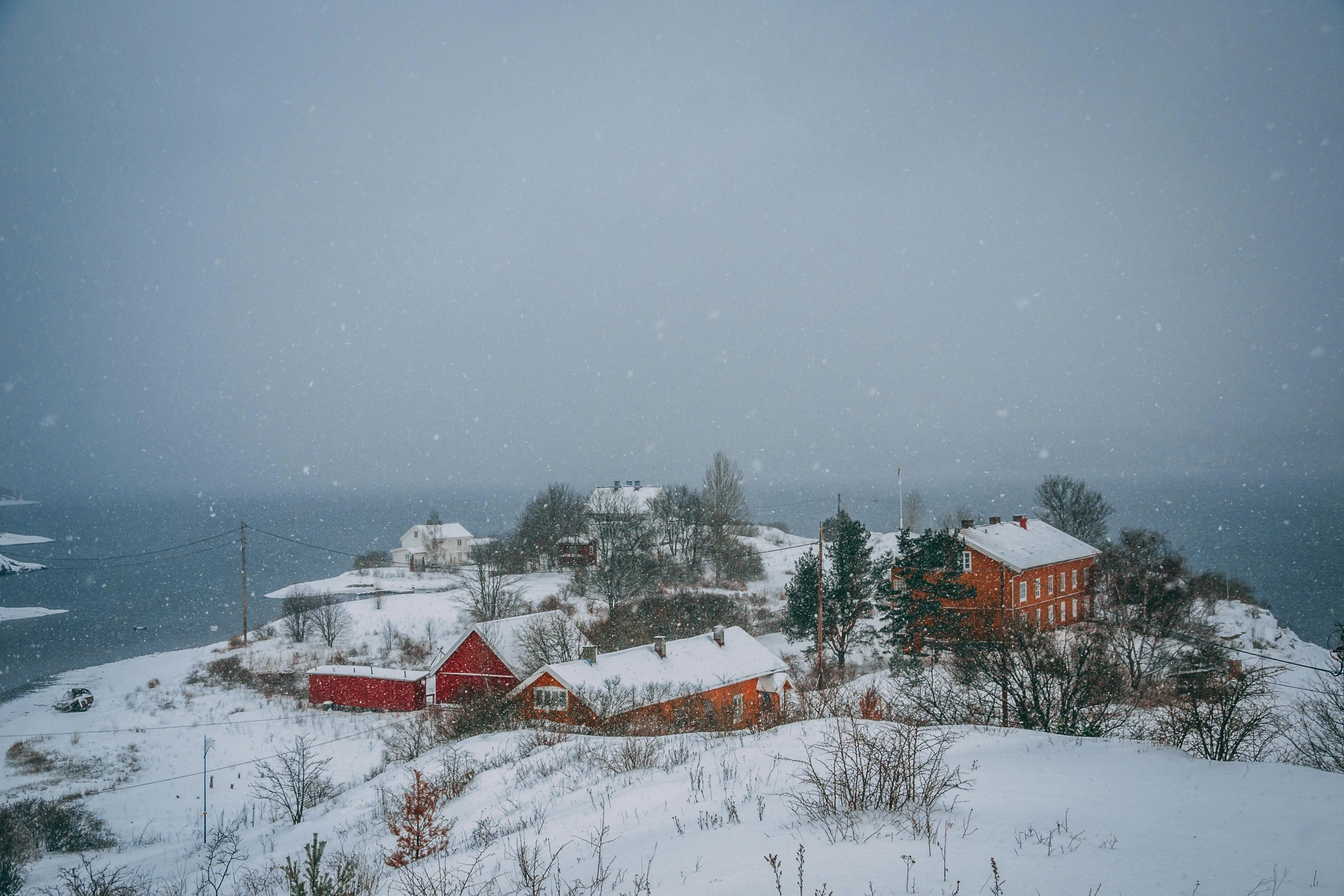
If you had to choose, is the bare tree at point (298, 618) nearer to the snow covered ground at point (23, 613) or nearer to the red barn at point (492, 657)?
the red barn at point (492, 657)

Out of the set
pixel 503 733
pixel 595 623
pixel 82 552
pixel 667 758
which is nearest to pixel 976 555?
pixel 595 623

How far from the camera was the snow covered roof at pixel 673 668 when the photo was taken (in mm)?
23531

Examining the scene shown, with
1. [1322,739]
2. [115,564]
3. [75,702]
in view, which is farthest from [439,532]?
[1322,739]

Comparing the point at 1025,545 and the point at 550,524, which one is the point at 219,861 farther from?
the point at 550,524

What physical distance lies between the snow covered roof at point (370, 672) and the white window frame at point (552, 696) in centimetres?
1213

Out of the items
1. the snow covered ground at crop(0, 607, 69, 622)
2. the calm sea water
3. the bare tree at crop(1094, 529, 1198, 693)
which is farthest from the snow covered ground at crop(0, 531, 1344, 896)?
the snow covered ground at crop(0, 607, 69, 622)

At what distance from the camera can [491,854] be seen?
22.5ft

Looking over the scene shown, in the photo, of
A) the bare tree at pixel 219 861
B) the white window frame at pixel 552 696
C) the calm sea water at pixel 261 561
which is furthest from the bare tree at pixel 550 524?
the bare tree at pixel 219 861

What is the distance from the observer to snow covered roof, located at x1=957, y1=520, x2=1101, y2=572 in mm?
34938

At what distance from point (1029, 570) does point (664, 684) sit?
21.8m

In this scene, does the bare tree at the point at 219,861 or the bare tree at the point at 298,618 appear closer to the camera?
the bare tree at the point at 219,861

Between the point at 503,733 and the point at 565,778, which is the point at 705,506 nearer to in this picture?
the point at 503,733

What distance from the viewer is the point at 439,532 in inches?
3196

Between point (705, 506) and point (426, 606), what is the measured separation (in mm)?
25954
